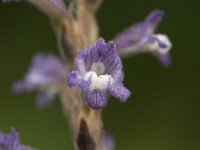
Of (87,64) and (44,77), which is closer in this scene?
(87,64)

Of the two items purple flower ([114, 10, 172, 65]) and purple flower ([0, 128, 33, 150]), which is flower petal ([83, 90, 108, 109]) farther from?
purple flower ([114, 10, 172, 65])

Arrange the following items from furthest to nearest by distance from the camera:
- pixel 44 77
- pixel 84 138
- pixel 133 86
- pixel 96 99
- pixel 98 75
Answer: pixel 133 86
pixel 44 77
pixel 84 138
pixel 98 75
pixel 96 99

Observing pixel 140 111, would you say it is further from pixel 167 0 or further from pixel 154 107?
pixel 167 0

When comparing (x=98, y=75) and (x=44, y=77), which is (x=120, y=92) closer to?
(x=98, y=75)

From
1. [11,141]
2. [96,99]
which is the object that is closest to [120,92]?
[96,99]

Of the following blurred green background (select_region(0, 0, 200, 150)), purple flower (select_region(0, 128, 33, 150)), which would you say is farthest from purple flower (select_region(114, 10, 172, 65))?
blurred green background (select_region(0, 0, 200, 150))
